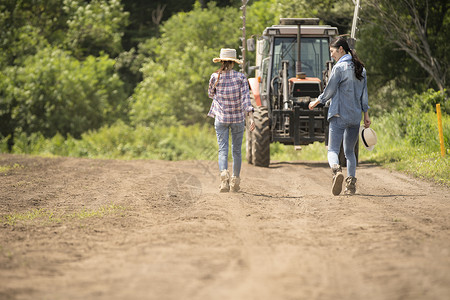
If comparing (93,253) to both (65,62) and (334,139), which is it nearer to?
(334,139)

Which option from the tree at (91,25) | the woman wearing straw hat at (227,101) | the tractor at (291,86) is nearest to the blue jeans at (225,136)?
the woman wearing straw hat at (227,101)

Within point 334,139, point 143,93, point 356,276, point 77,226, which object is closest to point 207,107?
point 143,93

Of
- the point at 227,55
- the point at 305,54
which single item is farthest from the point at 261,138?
the point at 227,55

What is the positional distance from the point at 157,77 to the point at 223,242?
101ft

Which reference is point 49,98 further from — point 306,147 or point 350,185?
point 350,185

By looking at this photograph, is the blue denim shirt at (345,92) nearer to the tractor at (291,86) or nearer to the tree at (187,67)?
the tractor at (291,86)

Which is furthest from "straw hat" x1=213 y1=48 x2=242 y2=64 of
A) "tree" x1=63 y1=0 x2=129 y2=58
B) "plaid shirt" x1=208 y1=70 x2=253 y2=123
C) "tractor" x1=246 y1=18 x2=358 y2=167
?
"tree" x1=63 y1=0 x2=129 y2=58

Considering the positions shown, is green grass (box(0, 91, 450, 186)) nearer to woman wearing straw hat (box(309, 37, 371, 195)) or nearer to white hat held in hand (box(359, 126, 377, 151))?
white hat held in hand (box(359, 126, 377, 151))

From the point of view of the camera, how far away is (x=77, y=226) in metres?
7.06

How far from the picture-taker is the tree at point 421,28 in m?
21.2

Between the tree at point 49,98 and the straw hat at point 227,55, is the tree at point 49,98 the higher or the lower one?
the lower one

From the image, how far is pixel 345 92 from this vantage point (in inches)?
356

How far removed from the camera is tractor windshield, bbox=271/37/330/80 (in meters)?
15.7

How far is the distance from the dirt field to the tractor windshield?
543 centimetres
